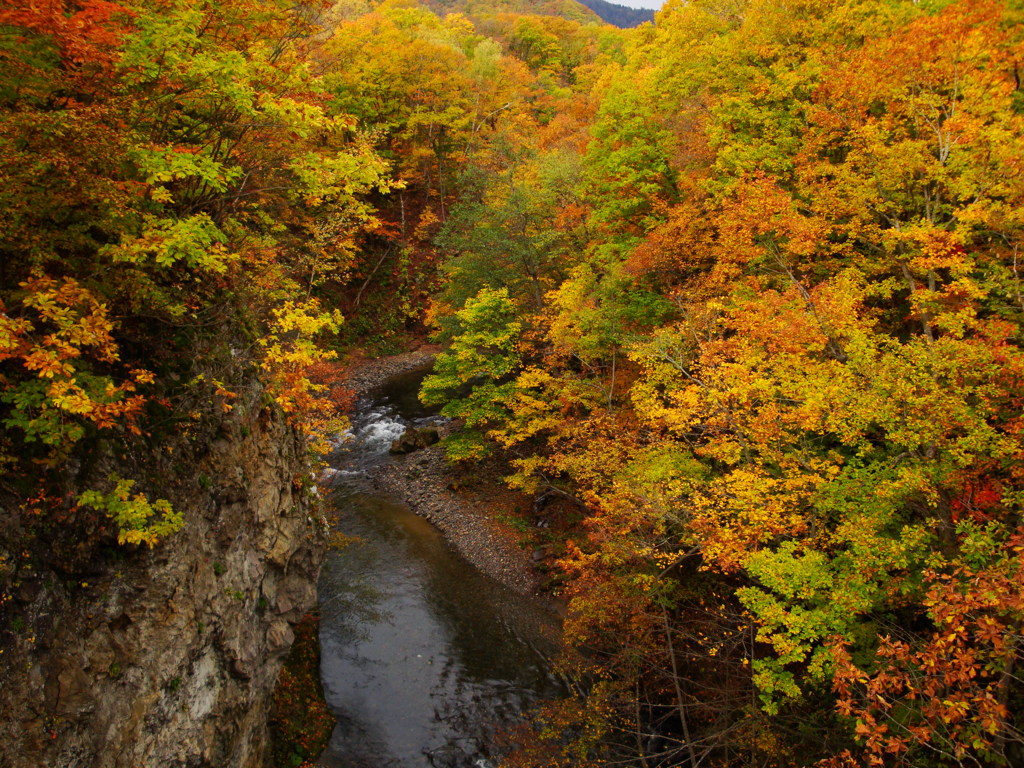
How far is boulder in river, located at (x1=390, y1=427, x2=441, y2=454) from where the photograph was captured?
25.5m

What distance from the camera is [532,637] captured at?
49.6 feet

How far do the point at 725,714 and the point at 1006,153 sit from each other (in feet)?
43.3

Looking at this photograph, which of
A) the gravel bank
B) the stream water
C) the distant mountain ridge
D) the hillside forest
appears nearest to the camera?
the hillside forest

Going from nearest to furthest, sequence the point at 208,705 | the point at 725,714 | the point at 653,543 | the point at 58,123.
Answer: the point at 58,123 < the point at 208,705 < the point at 725,714 < the point at 653,543

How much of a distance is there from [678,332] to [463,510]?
11.1 meters

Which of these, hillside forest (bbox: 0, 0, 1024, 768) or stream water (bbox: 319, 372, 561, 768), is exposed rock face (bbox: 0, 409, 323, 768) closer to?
hillside forest (bbox: 0, 0, 1024, 768)

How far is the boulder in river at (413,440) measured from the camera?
83.5 feet

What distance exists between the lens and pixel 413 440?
1014 inches

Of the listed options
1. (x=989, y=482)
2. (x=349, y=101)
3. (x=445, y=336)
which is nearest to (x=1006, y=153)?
(x=989, y=482)

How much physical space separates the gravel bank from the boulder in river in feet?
1.28

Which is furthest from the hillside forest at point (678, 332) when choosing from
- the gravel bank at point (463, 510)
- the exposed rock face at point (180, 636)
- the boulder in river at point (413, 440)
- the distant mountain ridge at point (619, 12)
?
the distant mountain ridge at point (619, 12)

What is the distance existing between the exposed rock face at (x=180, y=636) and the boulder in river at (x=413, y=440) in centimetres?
1449

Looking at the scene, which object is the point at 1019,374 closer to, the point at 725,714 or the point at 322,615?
the point at 725,714

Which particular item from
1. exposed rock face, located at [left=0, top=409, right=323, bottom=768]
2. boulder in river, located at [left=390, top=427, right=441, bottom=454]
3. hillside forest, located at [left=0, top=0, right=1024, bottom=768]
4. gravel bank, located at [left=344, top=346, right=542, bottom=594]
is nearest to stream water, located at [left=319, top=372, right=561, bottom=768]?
gravel bank, located at [left=344, top=346, right=542, bottom=594]
